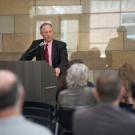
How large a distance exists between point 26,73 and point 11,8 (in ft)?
11.3

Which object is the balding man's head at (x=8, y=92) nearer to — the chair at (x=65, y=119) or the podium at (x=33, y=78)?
the chair at (x=65, y=119)

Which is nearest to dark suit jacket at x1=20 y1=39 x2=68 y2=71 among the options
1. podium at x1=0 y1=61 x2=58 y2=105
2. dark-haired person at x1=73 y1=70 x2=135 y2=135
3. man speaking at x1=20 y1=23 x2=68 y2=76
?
man speaking at x1=20 y1=23 x2=68 y2=76

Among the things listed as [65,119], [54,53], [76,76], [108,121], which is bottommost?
[65,119]

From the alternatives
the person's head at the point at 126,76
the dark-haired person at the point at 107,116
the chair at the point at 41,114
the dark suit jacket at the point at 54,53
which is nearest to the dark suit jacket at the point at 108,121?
the dark-haired person at the point at 107,116

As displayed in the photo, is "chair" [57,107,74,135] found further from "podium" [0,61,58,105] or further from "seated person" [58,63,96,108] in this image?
"podium" [0,61,58,105]

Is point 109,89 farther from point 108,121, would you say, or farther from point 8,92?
point 8,92

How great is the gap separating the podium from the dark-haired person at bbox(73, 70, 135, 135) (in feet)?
7.08

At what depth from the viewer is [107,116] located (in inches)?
82.9

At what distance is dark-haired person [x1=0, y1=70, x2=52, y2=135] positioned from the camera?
69.1 inches

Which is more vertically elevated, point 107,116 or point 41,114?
point 107,116

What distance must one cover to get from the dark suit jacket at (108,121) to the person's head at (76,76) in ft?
4.23

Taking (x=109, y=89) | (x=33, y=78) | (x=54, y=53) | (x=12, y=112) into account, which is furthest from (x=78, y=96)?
(x=54, y=53)

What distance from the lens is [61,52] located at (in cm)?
545

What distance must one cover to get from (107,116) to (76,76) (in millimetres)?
1415
